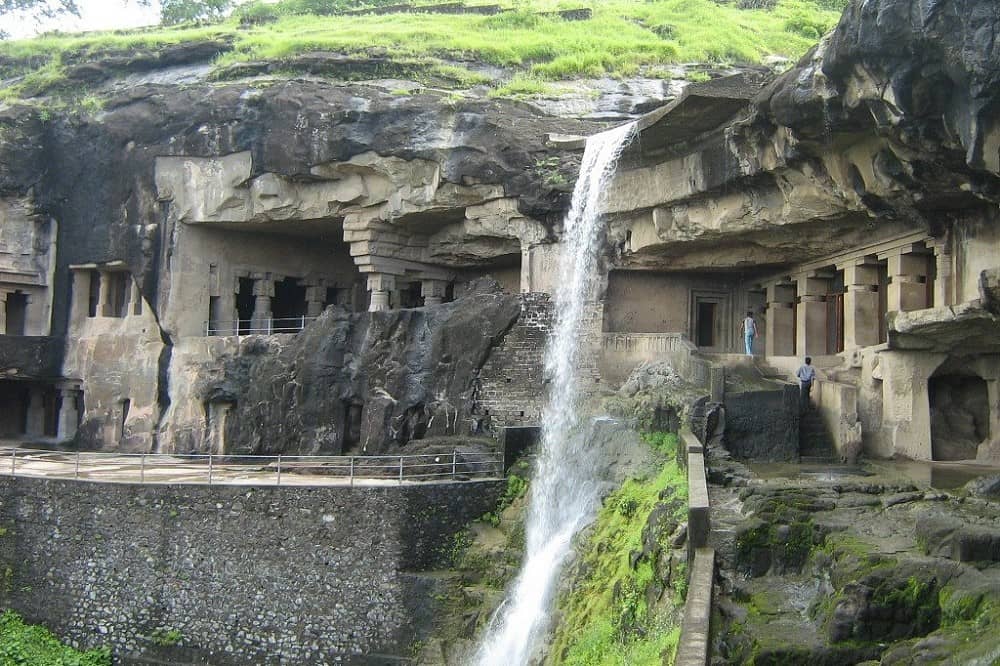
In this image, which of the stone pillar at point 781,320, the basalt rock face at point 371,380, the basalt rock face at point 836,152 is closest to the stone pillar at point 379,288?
the basalt rock face at point 371,380

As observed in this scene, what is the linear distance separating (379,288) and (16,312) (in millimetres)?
10116

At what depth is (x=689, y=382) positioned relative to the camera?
53.1 feet

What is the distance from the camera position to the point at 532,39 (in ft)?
83.3

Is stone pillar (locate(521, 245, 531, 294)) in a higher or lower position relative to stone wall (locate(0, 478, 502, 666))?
higher

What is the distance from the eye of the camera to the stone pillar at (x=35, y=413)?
26406 millimetres

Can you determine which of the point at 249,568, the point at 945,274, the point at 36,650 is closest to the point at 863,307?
the point at 945,274

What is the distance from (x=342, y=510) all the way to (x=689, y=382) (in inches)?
217

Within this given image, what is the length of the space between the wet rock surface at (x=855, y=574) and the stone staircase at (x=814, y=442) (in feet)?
9.70

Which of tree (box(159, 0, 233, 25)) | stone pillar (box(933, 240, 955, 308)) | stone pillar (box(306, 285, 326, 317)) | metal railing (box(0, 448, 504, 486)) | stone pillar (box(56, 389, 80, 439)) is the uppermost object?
tree (box(159, 0, 233, 25))

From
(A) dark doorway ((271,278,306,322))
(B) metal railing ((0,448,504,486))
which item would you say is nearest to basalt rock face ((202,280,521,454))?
(B) metal railing ((0,448,504,486))

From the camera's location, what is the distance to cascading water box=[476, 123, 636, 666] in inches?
529

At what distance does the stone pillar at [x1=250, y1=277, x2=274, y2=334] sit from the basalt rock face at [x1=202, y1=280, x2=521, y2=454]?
4355 millimetres

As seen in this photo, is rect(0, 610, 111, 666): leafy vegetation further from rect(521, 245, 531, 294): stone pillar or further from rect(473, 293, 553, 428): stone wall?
rect(521, 245, 531, 294): stone pillar

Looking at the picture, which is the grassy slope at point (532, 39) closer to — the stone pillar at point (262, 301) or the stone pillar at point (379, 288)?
the stone pillar at point (379, 288)
